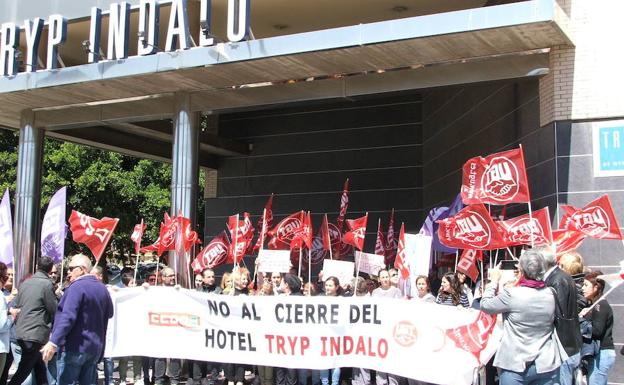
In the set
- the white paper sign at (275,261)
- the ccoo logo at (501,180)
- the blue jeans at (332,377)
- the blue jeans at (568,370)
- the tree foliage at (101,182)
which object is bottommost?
the blue jeans at (332,377)

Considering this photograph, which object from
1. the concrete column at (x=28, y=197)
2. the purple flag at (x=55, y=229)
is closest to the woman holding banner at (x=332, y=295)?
the purple flag at (x=55, y=229)

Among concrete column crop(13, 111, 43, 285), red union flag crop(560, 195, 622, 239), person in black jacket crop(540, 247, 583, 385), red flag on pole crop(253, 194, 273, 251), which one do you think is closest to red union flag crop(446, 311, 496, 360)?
person in black jacket crop(540, 247, 583, 385)

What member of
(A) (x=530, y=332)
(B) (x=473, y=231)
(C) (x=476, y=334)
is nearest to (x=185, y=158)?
(B) (x=473, y=231)

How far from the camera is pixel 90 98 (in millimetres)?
16234

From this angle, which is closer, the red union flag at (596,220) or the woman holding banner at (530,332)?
the woman holding banner at (530,332)

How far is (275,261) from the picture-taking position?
1291 centimetres

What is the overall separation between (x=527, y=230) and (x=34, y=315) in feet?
21.1

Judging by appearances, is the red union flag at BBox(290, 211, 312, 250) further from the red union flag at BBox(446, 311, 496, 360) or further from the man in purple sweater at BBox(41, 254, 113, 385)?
the man in purple sweater at BBox(41, 254, 113, 385)

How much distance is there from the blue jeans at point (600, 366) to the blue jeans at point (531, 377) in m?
2.88

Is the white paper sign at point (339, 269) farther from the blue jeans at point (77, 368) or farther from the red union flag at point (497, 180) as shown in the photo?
the blue jeans at point (77, 368)

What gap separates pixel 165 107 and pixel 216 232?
7698mm

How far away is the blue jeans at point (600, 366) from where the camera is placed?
360 inches

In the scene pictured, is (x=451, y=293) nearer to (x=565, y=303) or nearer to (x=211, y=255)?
(x=565, y=303)

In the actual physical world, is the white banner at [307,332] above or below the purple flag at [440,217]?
below
